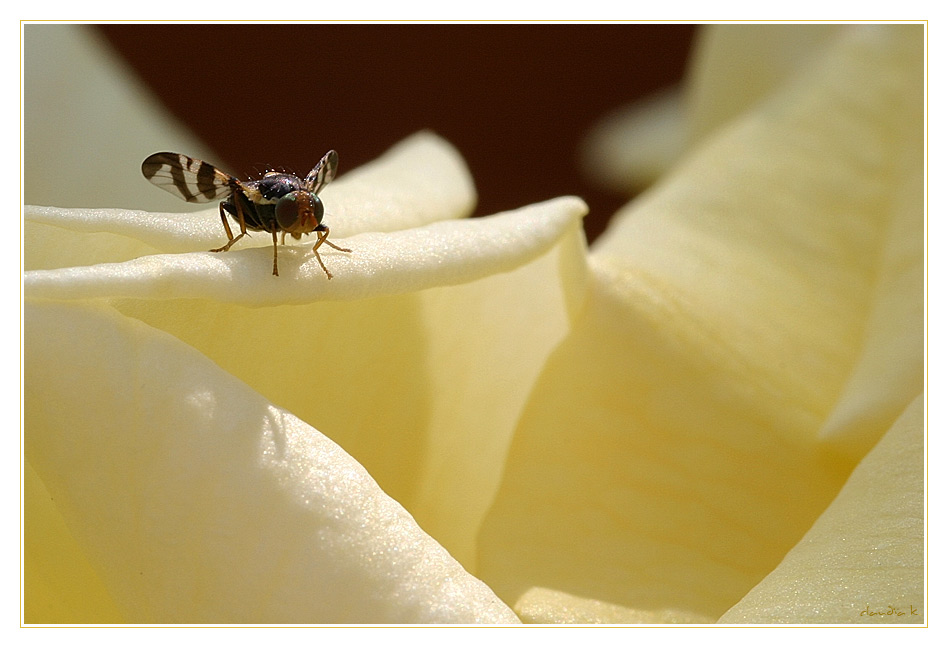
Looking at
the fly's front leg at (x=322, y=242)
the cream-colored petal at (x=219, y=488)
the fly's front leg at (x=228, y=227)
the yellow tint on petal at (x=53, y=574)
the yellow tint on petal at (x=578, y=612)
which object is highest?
the fly's front leg at (x=228, y=227)

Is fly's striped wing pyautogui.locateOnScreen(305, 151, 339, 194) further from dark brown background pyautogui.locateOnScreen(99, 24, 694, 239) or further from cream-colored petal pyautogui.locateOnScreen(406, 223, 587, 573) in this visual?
dark brown background pyautogui.locateOnScreen(99, 24, 694, 239)

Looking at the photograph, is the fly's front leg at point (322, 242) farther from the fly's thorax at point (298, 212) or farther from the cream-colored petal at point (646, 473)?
the cream-colored petal at point (646, 473)

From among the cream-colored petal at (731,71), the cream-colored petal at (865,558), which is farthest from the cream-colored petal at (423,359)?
the cream-colored petal at (731,71)

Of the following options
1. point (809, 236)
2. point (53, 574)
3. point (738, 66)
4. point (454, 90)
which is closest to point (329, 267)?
point (53, 574)

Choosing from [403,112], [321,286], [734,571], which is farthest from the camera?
[403,112]

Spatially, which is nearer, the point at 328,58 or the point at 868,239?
the point at 868,239
